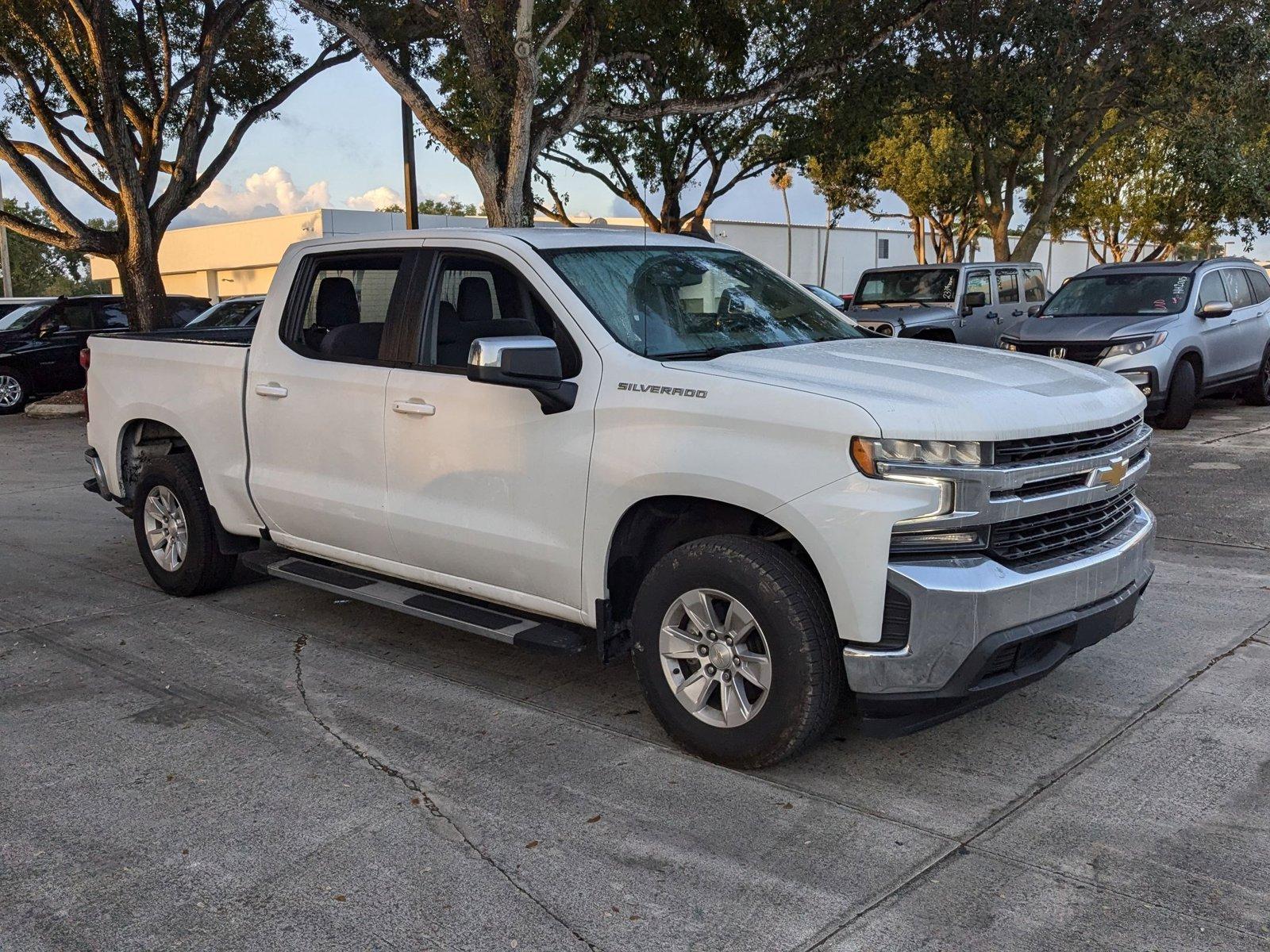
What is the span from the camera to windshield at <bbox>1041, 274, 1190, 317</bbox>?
1307 cm

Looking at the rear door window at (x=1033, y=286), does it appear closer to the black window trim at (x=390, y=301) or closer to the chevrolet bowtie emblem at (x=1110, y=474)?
the black window trim at (x=390, y=301)

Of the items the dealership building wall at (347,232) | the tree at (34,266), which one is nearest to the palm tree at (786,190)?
the dealership building wall at (347,232)

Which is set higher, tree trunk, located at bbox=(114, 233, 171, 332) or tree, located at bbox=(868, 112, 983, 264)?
tree, located at bbox=(868, 112, 983, 264)

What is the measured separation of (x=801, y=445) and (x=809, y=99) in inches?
766

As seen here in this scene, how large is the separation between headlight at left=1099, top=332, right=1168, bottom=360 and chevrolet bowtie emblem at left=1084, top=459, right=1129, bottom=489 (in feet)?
28.1

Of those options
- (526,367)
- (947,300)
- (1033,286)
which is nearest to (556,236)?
(526,367)

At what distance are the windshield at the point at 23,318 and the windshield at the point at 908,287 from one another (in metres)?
13.0

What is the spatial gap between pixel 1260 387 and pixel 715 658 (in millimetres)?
12698

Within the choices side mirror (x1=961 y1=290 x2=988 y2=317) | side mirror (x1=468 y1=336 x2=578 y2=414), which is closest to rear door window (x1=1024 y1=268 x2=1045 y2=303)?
side mirror (x1=961 y1=290 x2=988 y2=317)

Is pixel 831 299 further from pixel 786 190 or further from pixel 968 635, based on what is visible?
pixel 786 190

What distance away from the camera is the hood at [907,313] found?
16.7m

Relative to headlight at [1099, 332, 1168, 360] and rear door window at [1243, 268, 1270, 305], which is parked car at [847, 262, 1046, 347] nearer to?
rear door window at [1243, 268, 1270, 305]

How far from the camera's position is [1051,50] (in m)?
18.8

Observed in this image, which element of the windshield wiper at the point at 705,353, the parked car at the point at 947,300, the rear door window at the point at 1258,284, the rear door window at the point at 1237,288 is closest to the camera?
the windshield wiper at the point at 705,353
